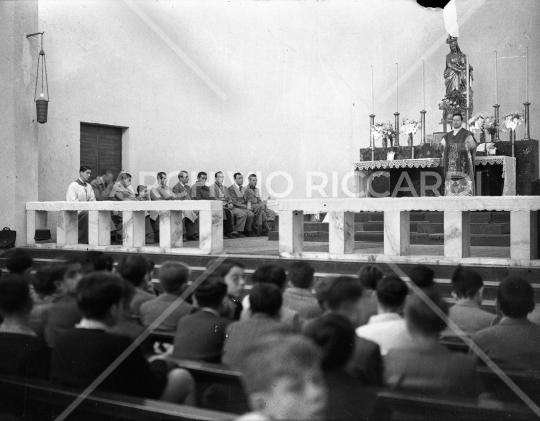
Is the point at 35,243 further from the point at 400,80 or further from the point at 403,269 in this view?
the point at 400,80

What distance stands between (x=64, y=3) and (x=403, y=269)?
5525mm

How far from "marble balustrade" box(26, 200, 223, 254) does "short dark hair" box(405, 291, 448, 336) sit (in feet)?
7.52

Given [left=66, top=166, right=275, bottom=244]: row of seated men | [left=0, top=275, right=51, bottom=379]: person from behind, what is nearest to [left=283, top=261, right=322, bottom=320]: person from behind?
[left=0, top=275, right=51, bottom=379]: person from behind

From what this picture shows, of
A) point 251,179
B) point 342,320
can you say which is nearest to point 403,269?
point 342,320

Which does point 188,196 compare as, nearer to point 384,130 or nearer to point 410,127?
point 384,130

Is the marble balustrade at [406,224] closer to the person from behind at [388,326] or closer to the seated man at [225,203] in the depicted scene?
the person from behind at [388,326]

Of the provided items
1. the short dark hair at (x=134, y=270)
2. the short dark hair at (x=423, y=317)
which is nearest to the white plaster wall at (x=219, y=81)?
the short dark hair at (x=134, y=270)

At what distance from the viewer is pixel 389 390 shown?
283cm

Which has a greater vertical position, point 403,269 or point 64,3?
point 64,3

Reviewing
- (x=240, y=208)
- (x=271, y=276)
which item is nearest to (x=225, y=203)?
(x=240, y=208)

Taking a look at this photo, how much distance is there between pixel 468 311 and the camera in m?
3.10

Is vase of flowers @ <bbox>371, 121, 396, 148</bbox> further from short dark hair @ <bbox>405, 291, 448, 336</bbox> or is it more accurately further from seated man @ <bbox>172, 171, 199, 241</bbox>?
short dark hair @ <bbox>405, 291, 448, 336</bbox>

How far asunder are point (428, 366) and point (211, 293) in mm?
1178

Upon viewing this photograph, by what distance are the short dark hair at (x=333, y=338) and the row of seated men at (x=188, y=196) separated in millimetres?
3986
